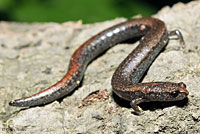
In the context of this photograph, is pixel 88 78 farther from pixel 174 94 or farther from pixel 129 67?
pixel 174 94

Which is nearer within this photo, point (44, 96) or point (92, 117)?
point (92, 117)

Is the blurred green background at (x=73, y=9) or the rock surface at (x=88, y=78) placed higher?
the blurred green background at (x=73, y=9)

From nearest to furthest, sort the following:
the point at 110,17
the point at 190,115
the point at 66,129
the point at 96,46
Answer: the point at 190,115 → the point at 66,129 → the point at 96,46 → the point at 110,17

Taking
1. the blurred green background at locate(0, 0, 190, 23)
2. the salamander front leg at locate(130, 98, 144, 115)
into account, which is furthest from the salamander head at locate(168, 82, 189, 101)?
the blurred green background at locate(0, 0, 190, 23)

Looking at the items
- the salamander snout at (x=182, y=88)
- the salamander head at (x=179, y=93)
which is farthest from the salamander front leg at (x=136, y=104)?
the salamander snout at (x=182, y=88)

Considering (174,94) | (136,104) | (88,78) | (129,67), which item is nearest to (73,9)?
(88,78)

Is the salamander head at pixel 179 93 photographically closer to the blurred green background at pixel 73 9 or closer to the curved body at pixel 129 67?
the curved body at pixel 129 67

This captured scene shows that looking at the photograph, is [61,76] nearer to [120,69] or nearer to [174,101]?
[120,69]

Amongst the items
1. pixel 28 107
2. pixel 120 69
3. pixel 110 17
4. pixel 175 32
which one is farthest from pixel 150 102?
pixel 110 17
